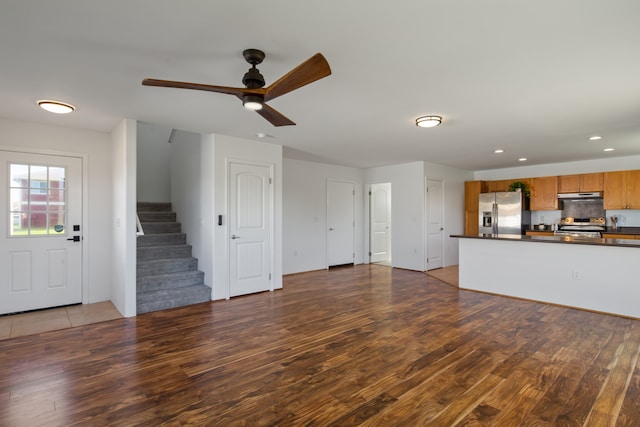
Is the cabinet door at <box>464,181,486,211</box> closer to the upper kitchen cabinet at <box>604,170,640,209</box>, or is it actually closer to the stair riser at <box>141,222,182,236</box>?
the upper kitchen cabinet at <box>604,170,640,209</box>

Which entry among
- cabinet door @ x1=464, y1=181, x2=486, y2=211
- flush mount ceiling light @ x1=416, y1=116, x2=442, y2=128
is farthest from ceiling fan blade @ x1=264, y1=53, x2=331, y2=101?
cabinet door @ x1=464, y1=181, x2=486, y2=211

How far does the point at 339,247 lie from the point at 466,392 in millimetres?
5373

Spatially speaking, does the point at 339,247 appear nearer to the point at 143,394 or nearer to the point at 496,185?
the point at 496,185

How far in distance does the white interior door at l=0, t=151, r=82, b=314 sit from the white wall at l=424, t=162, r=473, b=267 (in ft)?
21.4

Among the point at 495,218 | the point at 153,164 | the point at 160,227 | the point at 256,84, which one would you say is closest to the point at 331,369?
the point at 256,84

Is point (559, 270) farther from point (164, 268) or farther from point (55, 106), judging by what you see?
→ point (55, 106)

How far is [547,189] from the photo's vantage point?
22.7 ft

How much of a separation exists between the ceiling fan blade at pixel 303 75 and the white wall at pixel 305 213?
4.53m

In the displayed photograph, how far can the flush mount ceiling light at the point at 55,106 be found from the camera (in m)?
3.29

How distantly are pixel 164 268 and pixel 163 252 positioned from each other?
0.37m

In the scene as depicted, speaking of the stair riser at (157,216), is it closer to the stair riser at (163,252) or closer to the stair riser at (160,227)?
the stair riser at (160,227)

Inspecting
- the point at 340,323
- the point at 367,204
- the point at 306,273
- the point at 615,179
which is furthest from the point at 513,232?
the point at 340,323

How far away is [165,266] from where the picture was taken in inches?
192

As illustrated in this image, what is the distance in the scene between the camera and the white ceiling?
6.02 feet
